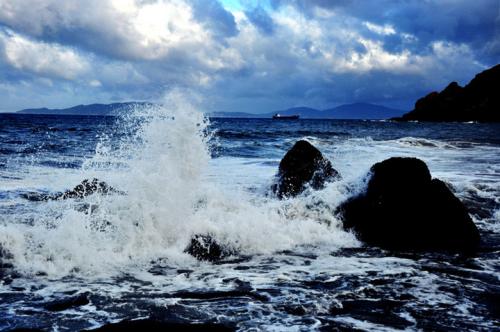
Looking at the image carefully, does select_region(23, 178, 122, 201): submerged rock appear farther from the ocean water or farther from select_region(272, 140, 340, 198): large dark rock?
select_region(272, 140, 340, 198): large dark rock

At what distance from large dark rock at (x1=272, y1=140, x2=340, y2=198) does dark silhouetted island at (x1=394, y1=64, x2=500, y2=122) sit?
100553 mm

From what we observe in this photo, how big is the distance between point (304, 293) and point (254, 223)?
254 centimetres

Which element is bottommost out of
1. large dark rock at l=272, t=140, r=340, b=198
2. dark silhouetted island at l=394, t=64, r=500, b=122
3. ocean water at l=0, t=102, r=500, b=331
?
ocean water at l=0, t=102, r=500, b=331

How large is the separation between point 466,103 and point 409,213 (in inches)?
4542

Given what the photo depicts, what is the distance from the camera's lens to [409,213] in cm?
754

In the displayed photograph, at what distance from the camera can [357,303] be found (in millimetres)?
4648

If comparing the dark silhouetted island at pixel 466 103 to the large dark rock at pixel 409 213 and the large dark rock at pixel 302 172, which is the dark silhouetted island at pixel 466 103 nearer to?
the large dark rock at pixel 302 172

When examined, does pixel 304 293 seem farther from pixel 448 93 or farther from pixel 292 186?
pixel 448 93

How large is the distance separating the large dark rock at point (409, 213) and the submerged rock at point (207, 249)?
2458 millimetres

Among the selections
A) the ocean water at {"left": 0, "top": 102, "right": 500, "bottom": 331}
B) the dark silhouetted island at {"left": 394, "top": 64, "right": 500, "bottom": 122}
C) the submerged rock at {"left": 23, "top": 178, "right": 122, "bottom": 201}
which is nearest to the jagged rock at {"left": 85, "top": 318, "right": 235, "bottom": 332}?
the ocean water at {"left": 0, "top": 102, "right": 500, "bottom": 331}

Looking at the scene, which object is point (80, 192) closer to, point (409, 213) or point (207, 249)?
point (207, 249)

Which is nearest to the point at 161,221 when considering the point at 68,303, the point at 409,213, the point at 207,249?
the point at 207,249

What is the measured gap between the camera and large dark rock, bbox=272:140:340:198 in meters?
10.2

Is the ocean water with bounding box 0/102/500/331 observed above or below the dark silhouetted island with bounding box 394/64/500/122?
below
